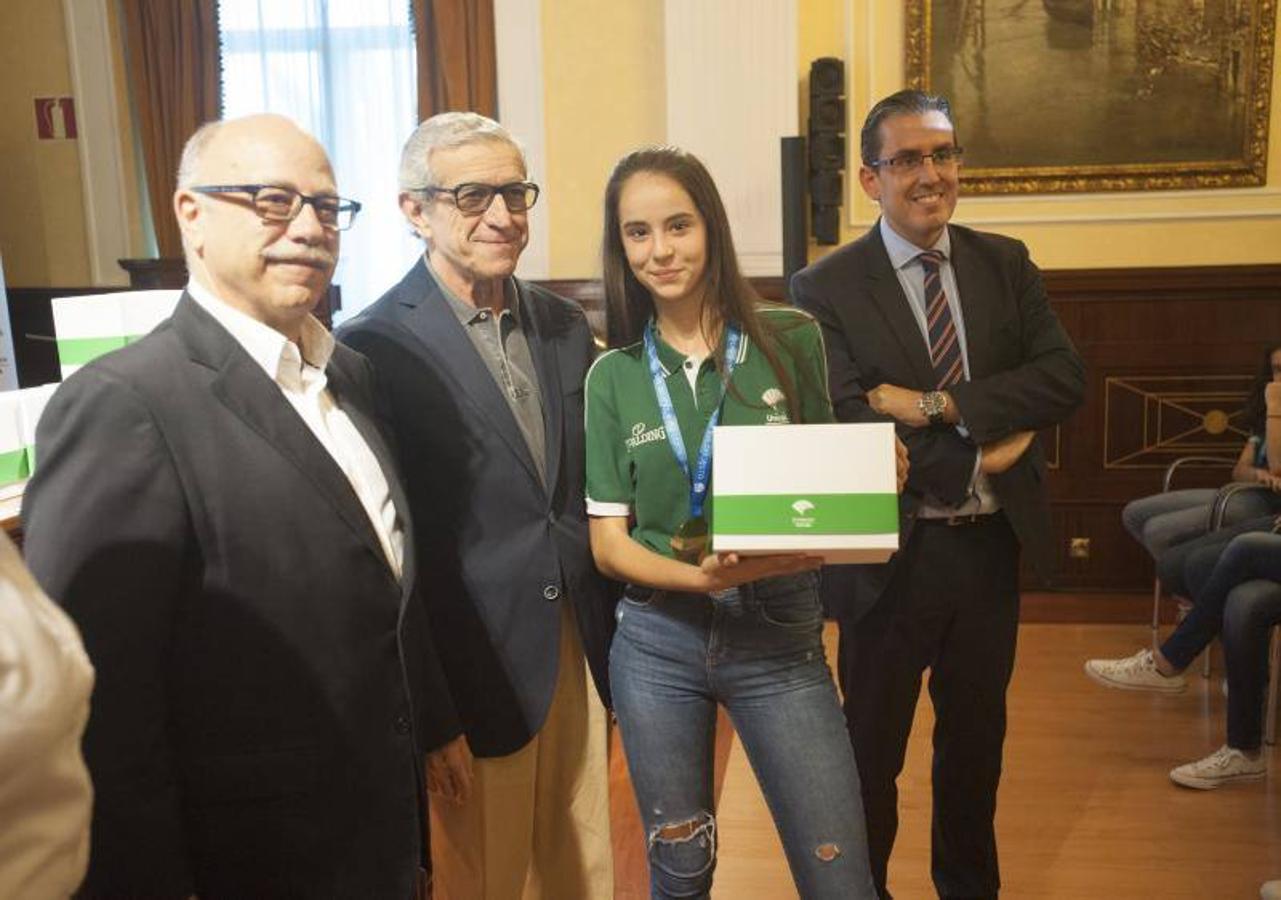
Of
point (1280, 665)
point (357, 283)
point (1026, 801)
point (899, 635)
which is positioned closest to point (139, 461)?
point (899, 635)

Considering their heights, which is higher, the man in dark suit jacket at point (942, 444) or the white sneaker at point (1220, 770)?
the man in dark suit jacket at point (942, 444)

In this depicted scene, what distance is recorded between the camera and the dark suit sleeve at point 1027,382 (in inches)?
84.7

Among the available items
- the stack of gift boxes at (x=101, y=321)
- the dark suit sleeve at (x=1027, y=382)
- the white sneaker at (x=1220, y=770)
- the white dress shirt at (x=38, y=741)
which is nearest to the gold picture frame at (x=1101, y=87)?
the white sneaker at (x=1220, y=770)

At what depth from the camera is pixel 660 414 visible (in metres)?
1.78

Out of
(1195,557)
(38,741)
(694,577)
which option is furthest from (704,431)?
(1195,557)

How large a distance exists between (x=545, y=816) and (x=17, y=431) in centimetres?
120

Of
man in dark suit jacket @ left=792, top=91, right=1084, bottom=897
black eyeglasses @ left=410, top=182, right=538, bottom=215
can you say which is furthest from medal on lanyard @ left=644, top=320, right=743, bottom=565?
man in dark suit jacket @ left=792, top=91, right=1084, bottom=897

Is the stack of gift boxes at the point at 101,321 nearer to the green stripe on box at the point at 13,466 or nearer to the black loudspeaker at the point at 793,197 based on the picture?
the green stripe on box at the point at 13,466

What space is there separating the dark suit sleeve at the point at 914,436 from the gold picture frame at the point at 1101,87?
322cm

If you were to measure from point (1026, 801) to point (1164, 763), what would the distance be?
0.56 metres

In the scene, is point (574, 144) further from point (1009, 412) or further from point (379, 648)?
point (379, 648)

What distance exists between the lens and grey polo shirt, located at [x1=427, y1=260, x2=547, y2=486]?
192 cm

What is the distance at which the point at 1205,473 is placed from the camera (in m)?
5.12

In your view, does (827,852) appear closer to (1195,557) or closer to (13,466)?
(13,466)
